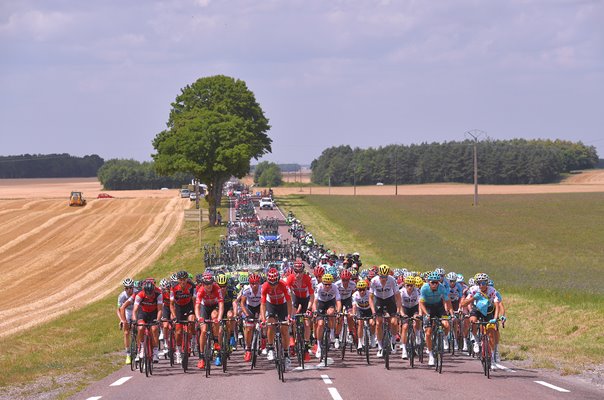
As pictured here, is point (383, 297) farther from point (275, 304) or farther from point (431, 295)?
point (275, 304)

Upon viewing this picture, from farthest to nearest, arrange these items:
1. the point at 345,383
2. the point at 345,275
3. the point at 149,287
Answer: the point at 345,275, the point at 149,287, the point at 345,383

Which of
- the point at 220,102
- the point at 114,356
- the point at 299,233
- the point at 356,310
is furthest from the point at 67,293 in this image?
the point at 220,102

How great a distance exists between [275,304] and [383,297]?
2.80m

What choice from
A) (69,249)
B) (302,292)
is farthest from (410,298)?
(69,249)

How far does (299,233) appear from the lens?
62.8 metres

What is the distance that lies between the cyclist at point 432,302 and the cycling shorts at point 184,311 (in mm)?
4974

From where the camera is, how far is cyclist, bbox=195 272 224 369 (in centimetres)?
1923

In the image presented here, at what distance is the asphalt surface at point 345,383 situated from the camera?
15884mm

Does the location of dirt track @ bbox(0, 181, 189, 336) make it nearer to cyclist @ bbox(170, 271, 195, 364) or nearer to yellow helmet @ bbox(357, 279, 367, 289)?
cyclist @ bbox(170, 271, 195, 364)

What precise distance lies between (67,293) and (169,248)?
19598 millimetres

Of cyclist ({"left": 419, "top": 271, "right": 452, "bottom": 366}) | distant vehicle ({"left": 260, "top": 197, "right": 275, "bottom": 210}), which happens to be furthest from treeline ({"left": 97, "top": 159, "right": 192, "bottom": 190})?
cyclist ({"left": 419, "top": 271, "right": 452, "bottom": 366})

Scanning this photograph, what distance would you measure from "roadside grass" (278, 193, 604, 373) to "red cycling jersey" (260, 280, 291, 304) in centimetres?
594

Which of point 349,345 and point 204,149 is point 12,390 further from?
point 204,149

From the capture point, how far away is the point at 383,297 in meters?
20.6
